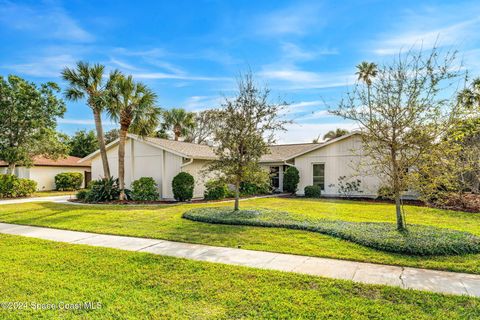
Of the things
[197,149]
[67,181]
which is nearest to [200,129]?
[67,181]

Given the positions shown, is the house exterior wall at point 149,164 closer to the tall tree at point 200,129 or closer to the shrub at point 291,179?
the shrub at point 291,179

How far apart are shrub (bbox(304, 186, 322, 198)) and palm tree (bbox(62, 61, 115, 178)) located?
43.0 feet

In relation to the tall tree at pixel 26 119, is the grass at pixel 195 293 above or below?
below

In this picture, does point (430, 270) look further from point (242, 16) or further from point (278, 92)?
point (242, 16)

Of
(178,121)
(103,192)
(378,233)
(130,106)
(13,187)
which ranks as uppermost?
(178,121)

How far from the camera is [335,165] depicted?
756 inches

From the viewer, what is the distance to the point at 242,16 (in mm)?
10984

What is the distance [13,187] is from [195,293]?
2074 centimetres

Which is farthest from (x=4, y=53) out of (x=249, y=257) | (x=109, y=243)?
(x=249, y=257)

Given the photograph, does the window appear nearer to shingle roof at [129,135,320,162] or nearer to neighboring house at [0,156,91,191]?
shingle roof at [129,135,320,162]

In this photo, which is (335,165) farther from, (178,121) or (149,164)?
(178,121)

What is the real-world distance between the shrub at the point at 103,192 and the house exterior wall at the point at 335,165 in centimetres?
1197

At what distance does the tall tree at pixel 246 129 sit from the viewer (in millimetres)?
10812

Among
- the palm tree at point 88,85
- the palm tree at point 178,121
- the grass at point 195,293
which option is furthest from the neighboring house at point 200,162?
the palm tree at point 178,121
